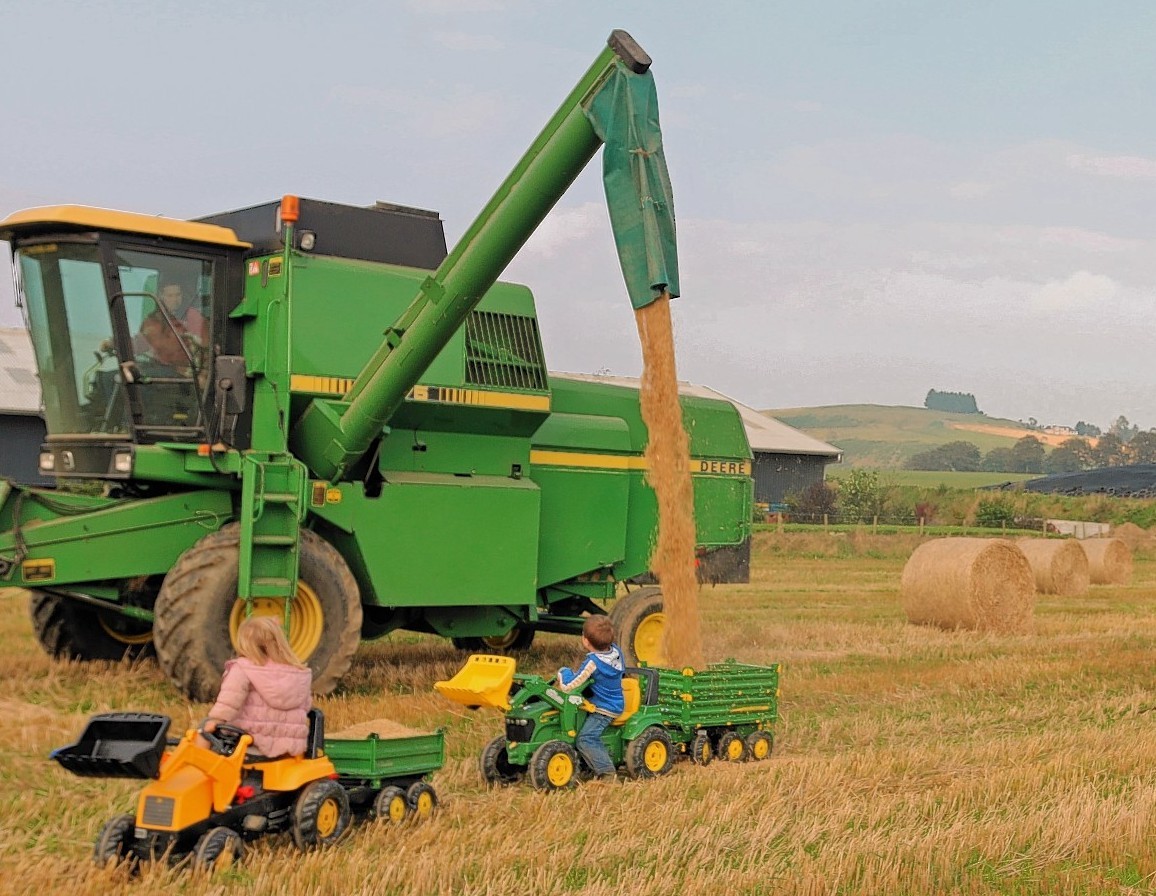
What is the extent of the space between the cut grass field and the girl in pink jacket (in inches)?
16.9

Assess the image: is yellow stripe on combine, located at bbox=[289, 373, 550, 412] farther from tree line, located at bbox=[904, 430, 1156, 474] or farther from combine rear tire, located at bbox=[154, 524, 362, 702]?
tree line, located at bbox=[904, 430, 1156, 474]

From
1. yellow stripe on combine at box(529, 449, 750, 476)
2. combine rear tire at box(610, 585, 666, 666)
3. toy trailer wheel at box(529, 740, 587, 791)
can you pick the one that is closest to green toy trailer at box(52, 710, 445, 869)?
toy trailer wheel at box(529, 740, 587, 791)

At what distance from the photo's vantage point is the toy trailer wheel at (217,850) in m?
5.56

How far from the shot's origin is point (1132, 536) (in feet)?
121

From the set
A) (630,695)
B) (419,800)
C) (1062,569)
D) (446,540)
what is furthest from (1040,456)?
(419,800)

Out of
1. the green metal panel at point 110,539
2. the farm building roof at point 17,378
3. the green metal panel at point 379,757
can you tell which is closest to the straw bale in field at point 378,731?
the green metal panel at point 379,757

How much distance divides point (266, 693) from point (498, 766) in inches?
75.1

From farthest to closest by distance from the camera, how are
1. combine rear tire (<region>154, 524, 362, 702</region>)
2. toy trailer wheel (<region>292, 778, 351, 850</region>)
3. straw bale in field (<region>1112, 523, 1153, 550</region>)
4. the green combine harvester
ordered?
straw bale in field (<region>1112, 523, 1153, 550</region>) → the green combine harvester → combine rear tire (<region>154, 524, 362, 702</region>) → toy trailer wheel (<region>292, 778, 351, 850</region>)

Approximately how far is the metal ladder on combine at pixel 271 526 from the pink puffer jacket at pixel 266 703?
373cm

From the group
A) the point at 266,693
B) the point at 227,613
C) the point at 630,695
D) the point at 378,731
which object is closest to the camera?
the point at 266,693

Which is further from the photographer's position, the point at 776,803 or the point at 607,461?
the point at 607,461

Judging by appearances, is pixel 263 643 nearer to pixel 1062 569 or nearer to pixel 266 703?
pixel 266 703

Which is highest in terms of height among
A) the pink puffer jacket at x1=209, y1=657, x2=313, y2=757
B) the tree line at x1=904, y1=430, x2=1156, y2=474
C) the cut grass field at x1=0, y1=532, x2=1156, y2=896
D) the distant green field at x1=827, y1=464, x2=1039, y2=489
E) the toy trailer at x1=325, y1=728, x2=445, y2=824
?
the tree line at x1=904, y1=430, x2=1156, y2=474

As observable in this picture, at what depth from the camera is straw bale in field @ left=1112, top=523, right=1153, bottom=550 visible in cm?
3581
